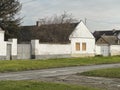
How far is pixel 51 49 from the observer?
174 ft

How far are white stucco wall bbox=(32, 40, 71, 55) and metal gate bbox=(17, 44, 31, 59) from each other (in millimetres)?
679

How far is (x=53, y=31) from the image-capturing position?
202 feet

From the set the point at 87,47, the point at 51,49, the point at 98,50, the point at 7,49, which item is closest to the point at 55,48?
the point at 51,49

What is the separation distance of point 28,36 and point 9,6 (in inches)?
238

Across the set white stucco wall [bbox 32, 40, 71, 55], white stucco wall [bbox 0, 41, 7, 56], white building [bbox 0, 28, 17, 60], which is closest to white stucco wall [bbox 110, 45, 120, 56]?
white stucco wall [bbox 32, 40, 71, 55]

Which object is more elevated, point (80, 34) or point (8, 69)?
point (80, 34)

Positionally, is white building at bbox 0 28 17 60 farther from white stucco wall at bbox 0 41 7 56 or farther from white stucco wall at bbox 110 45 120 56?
white stucco wall at bbox 110 45 120 56

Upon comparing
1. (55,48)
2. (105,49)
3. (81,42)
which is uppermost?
(81,42)

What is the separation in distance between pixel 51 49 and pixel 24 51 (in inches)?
201

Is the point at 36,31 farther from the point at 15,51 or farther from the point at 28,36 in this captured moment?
the point at 15,51

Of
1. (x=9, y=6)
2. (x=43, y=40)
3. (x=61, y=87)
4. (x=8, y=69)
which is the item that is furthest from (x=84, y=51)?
(x=61, y=87)

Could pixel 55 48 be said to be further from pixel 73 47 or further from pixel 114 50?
pixel 114 50

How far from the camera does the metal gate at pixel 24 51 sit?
48719mm

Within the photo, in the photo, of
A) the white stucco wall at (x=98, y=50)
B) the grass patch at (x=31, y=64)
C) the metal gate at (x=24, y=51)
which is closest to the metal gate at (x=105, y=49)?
the white stucco wall at (x=98, y=50)
